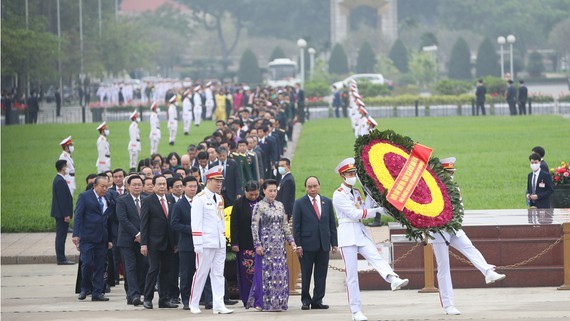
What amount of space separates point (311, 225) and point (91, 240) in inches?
126

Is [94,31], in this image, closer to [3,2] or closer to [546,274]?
[3,2]

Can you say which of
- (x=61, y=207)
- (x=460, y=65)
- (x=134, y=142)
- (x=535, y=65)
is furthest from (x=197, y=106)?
(x=535, y=65)

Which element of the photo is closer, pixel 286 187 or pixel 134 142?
pixel 286 187

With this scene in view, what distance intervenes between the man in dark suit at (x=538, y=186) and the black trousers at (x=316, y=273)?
18.9ft

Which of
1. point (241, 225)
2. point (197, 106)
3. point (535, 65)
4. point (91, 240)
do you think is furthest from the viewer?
point (535, 65)

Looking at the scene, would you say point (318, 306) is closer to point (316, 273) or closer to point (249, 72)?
point (316, 273)

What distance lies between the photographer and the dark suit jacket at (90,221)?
17.2 meters

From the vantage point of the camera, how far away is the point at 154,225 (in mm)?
16000

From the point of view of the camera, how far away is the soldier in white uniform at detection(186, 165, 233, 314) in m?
15.1

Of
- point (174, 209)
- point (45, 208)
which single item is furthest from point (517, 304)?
point (45, 208)

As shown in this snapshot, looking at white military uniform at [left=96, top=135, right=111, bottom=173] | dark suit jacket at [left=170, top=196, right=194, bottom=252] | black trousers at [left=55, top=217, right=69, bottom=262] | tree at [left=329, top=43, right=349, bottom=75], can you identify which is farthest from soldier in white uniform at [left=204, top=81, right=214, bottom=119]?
tree at [left=329, top=43, right=349, bottom=75]

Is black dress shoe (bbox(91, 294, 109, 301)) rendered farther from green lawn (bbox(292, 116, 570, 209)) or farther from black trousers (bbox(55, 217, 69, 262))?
green lawn (bbox(292, 116, 570, 209))

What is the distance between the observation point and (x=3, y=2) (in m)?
54.7

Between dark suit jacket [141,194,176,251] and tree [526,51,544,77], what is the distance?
249 ft
